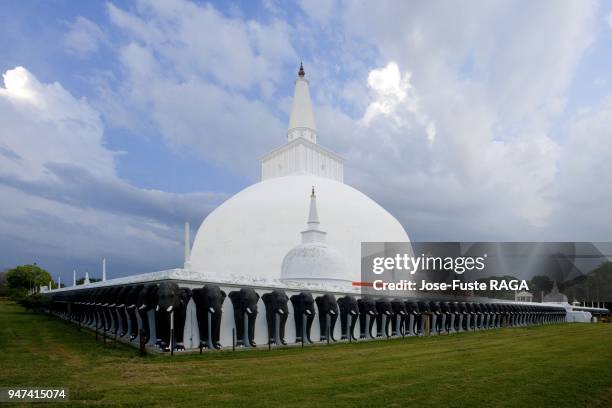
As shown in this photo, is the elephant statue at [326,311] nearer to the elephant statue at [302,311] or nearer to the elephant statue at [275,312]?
the elephant statue at [302,311]

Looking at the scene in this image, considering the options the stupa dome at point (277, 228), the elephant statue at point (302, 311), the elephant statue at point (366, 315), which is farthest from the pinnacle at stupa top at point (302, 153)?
the elephant statue at point (302, 311)

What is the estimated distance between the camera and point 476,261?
45656 millimetres

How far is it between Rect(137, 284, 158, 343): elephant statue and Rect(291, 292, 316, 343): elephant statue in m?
6.47

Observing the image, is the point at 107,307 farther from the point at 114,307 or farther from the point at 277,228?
the point at 277,228

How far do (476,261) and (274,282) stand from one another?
28.8 meters

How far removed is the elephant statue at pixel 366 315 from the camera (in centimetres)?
2592

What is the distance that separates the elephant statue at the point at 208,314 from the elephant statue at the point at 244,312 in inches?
45.4

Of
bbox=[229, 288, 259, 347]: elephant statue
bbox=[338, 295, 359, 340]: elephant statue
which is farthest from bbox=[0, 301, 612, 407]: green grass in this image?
bbox=[338, 295, 359, 340]: elephant statue

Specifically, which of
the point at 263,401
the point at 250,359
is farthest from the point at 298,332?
the point at 263,401

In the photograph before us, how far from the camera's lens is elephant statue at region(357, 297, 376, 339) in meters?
25.9

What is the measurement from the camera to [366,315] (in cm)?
2633

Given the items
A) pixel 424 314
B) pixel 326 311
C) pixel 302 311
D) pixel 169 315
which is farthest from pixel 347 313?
pixel 169 315

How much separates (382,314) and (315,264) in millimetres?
4584

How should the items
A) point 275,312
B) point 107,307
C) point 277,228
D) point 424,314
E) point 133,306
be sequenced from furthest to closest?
1. point 277,228
2. point 424,314
3. point 107,307
4. point 275,312
5. point 133,306
